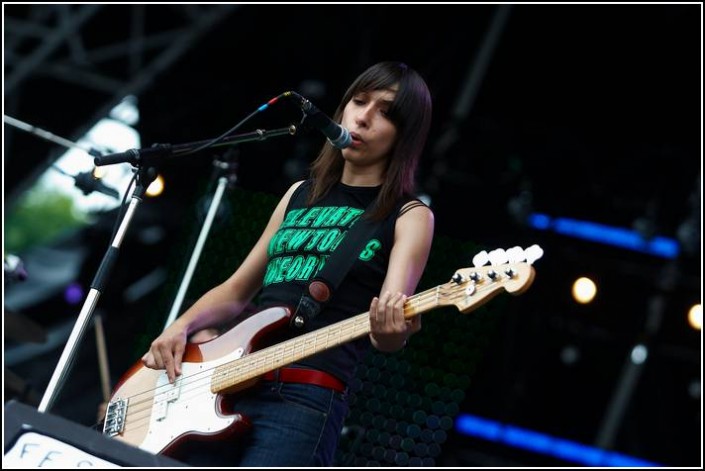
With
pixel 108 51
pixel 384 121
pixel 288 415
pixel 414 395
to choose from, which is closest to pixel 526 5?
pixel 108 51

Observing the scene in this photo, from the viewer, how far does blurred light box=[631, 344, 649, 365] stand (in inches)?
256

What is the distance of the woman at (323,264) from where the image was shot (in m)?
2.45

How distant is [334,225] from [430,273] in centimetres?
168

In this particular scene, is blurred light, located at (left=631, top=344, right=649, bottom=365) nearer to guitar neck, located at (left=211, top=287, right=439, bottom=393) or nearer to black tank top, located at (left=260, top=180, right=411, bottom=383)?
black tank top, located at (left=260, top=180, right=411, bottom=383)

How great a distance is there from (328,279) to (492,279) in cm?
44

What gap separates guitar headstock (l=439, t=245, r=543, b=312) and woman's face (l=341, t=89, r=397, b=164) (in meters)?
0.50

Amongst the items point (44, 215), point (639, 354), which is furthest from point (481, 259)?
point (44, 215)

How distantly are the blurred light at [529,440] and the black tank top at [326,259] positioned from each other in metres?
4.43

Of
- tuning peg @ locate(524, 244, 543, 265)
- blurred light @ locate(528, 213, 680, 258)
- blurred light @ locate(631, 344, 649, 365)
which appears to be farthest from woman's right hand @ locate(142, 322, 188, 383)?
blurred light @ locate(631, 344, 649, 365)

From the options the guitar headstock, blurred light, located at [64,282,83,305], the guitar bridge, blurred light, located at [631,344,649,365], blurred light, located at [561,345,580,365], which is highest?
blurred light, located at [631,344,649,365]

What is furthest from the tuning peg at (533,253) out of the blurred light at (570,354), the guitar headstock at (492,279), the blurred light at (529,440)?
the blurred light at (570,354)

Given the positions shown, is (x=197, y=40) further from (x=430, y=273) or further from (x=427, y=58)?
(x=430, y=273)

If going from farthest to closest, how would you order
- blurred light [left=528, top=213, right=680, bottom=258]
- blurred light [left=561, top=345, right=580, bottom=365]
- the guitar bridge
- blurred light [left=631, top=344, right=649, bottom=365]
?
blurred light [left=561, top=345, right=580, bottom=365], blurred light [left=528, top=213, right=680, bottom=258], blurred light [left=631, top=344, right=649, bottom=365], the guitar bridge

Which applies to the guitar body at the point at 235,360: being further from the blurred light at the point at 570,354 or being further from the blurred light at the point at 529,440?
the blurred light at the point at 570,354
